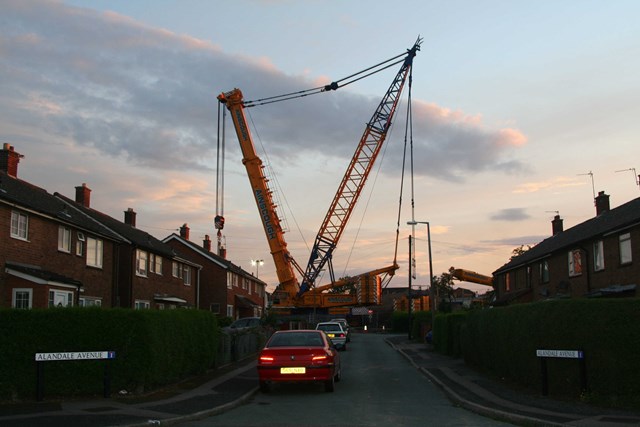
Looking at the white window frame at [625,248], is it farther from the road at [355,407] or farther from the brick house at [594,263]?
the road at [355,407]

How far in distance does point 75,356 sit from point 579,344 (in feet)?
32.9

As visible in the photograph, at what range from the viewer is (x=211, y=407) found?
12.7 metres

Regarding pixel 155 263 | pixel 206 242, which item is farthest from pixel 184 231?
pixel 155 263

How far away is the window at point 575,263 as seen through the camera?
94.5ft

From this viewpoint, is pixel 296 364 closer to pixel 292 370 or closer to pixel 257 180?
pixel 292 370

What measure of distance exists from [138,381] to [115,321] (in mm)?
1370

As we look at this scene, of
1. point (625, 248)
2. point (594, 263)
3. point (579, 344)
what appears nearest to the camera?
point (579, 344)

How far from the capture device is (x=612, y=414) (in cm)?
1146

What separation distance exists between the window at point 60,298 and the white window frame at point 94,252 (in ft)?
11.3

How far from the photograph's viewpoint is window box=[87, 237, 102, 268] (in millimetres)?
26797

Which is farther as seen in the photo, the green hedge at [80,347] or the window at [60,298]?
the window at [60,298]

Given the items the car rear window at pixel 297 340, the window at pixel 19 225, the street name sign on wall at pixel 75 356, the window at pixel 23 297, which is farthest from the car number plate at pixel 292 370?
the window at pixel 19 225

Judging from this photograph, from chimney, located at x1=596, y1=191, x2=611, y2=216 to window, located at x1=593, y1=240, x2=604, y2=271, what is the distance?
7218mm

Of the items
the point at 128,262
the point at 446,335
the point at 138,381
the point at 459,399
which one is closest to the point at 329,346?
the point at 459,399
